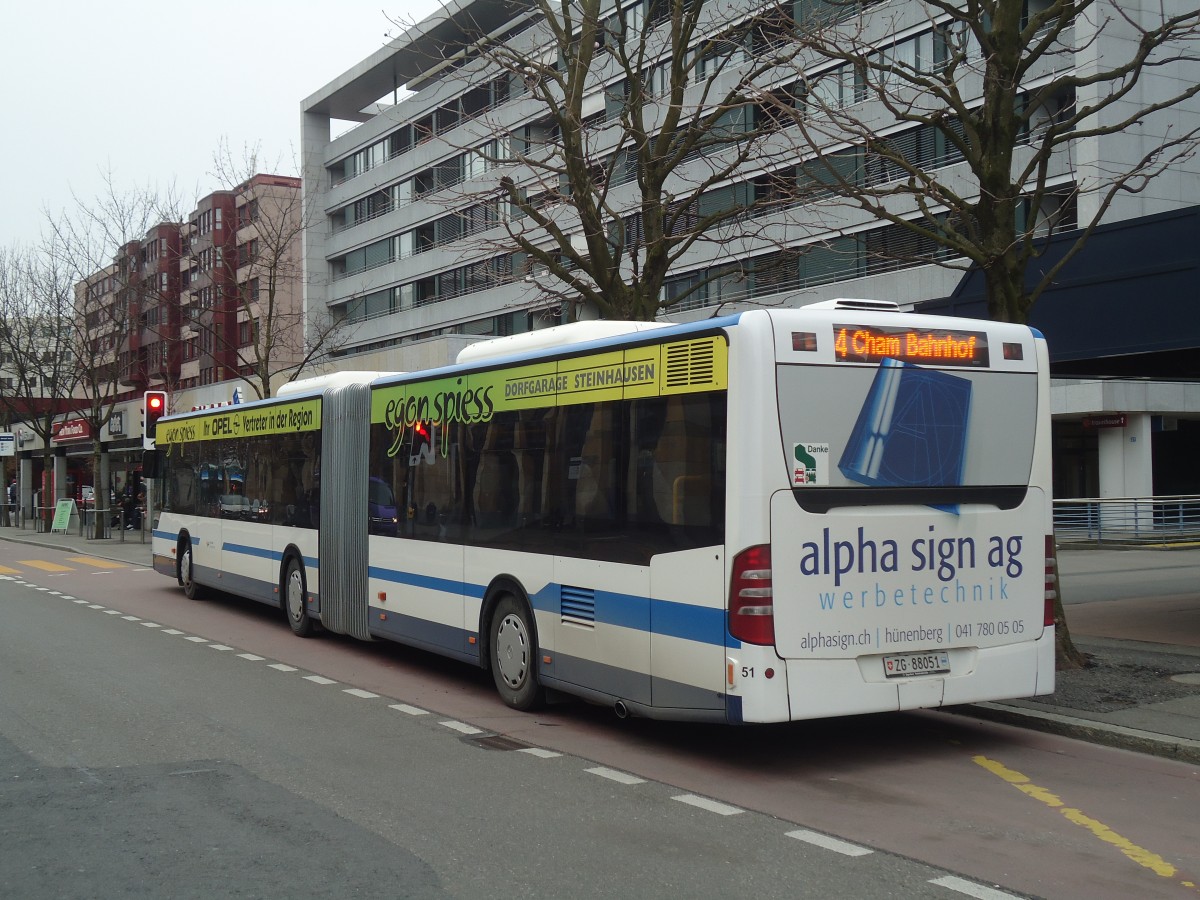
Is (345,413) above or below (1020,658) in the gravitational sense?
above

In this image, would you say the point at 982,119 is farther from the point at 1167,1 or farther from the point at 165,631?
the point at 1167,1

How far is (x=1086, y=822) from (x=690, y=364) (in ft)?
11.4

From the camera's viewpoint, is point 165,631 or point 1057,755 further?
point 165,631

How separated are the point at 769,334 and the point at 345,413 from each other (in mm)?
7456

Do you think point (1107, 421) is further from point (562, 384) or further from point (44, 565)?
point (562, 384)

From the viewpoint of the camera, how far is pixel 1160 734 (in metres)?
8.68

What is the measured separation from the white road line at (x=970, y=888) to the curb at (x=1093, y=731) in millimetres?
3417

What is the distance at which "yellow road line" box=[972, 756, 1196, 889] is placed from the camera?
5992 millimetres

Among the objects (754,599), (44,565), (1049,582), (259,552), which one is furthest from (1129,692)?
(44,565)

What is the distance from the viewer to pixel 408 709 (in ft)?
33.8

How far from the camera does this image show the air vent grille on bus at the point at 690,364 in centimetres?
796

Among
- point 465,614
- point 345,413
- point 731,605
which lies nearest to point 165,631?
point 345,413

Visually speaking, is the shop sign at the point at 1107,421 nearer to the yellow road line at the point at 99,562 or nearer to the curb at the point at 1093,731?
the yellow road line at the point at 99,562

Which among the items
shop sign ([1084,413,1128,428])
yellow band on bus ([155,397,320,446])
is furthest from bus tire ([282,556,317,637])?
shop sign ([1084,413,1128,428])
